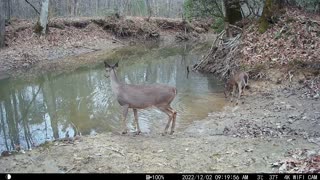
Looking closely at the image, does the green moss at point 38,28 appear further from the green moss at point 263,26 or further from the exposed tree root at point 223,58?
the green moss at point 263,26

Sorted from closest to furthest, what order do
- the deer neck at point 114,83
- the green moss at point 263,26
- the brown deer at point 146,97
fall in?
the brown deer at point 146,97 → the deer neck at point 114,83 → the green moss at point 263,26

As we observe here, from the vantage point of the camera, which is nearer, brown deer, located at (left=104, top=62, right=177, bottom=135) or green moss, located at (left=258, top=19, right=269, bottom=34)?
brown deer, located at (left=104, top=62, right=177, bottom=135)

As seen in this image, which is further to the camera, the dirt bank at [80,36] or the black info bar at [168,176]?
the dirt bank at [80,36]

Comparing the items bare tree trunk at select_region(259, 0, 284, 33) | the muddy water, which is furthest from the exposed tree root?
bare tree trunk at select_region(259, 0, 284, 33)

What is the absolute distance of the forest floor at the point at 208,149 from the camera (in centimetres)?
726

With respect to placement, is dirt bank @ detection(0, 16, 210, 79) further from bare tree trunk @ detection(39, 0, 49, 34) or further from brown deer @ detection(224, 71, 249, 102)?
brown deer @ detection(224, 71, 249, 102)

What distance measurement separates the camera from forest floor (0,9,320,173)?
7262mm

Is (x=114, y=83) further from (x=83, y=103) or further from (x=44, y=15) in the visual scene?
(x=44, y=15)

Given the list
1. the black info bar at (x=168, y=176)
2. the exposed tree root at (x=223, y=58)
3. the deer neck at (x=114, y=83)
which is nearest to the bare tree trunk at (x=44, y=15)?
the exposed tree root at (x=223, y=58)

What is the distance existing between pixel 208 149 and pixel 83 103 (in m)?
6.80

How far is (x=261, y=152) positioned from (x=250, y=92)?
21.4ft

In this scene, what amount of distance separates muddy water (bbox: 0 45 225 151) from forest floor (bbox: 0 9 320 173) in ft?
4.44

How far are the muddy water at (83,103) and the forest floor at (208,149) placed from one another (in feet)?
4.44

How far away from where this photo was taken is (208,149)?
8234 mm
